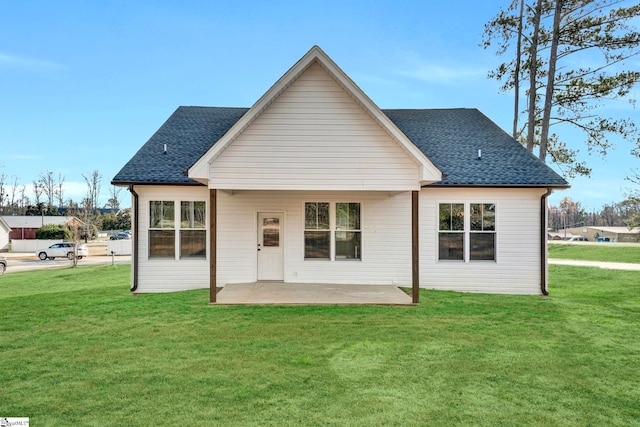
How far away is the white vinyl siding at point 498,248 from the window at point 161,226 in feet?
24.6

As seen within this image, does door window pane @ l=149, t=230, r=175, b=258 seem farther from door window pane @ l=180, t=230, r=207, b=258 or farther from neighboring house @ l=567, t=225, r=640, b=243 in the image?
neighboring house @ l=567, t=225, r=640, b=243

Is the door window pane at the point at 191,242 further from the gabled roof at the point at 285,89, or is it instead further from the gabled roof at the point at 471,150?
the gabled roof at the point at 471,150

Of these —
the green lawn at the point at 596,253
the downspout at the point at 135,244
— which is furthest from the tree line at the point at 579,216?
the downspout at the point at 135,244

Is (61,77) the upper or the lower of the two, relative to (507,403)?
upper

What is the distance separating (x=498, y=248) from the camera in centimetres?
1107

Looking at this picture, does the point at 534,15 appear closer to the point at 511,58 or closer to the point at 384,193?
the point at 511,58

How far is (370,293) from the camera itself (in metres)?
9.95

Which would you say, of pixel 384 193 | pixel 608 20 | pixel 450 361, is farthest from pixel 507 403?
pixel 608 20

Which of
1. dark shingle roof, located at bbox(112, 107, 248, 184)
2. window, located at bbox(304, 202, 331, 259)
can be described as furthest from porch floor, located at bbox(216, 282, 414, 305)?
dark shingle roof, located at bbox(112, 107, 248, 184)

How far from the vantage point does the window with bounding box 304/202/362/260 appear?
11.3 m

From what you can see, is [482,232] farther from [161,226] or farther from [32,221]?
[32,221]

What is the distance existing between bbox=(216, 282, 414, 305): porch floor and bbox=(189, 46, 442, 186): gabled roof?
3.04 m

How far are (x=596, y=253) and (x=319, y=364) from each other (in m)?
27.8

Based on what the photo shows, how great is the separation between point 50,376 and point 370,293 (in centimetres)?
706
